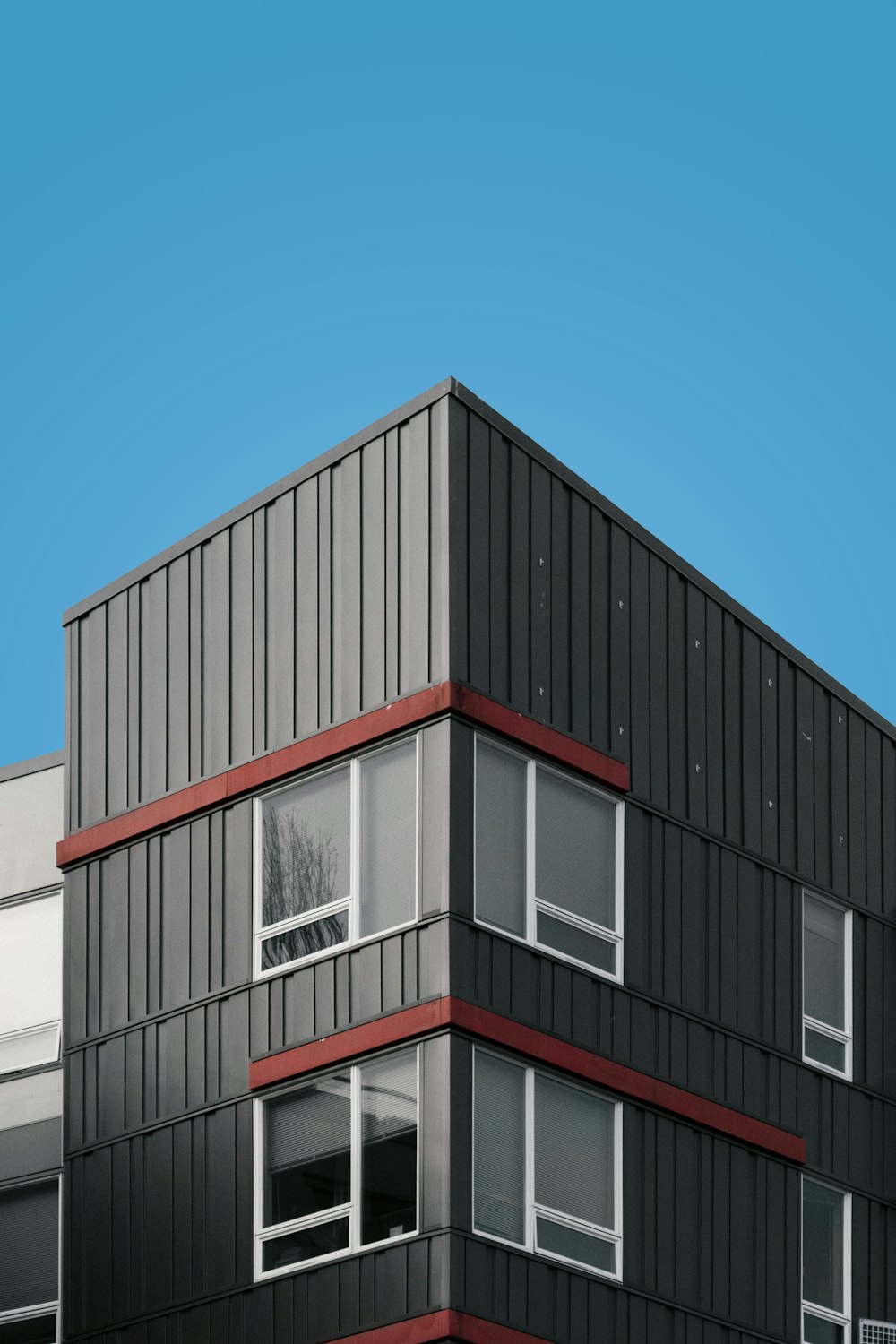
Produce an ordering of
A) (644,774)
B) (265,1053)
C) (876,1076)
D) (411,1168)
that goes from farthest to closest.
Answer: (876,1076)
(644,774)
(265,1053)
(411,1168)

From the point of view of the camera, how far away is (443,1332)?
1997 cm

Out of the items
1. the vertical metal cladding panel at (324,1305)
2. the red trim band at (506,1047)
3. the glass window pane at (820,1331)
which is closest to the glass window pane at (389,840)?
the red trim band at (506,1047)

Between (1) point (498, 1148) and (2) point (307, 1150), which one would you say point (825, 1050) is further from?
(2) point (307, 1150)

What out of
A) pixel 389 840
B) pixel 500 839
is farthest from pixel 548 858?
pixel 389 840

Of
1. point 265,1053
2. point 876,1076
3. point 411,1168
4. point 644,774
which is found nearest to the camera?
point 411,1168

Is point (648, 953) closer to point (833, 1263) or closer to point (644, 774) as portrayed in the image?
point (644, 774)

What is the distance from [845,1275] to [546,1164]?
4.65 meters

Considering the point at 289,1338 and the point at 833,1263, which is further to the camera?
the point at 833,1263

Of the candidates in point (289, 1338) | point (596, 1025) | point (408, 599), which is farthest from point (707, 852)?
point (289, 1338)

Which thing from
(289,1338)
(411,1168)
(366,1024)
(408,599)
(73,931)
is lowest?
(289,1338)

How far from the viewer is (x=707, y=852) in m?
24.4

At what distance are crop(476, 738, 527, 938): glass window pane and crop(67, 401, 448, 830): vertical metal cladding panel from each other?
1.08 m

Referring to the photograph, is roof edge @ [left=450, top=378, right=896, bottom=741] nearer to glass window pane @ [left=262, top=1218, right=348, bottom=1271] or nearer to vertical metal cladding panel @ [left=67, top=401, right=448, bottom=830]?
vertical metal cladding panel @ [left=67, top=401, right=448, bottom=830]

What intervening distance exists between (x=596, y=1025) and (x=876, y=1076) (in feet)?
15.4
